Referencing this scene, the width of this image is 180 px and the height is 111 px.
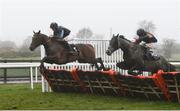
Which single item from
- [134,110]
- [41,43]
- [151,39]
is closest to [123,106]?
[134,110]

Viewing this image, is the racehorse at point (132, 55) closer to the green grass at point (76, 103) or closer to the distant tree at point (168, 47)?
the green grass at point (76, 103)

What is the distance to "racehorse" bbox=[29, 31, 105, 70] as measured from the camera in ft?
44.2

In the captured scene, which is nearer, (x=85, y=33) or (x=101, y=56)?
(x=101, y=56)

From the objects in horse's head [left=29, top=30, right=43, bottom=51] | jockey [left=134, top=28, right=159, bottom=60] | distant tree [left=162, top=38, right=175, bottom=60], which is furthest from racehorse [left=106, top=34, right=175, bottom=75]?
distant tree [left=162, top=38, right=175, bottom=60]

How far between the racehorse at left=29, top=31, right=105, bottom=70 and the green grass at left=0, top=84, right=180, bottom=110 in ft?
3.60

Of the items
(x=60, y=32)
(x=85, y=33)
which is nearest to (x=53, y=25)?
(x=60, y=32)

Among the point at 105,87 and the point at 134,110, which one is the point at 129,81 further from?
the point at 134,110

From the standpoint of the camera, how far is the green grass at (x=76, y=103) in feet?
33.1

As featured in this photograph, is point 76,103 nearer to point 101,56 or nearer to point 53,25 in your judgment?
point 53,25

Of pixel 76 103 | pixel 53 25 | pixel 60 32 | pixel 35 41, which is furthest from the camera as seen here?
pixel 60 32

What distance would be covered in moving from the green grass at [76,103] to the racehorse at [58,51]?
3.60 feet

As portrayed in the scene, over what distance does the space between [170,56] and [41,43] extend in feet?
27.8

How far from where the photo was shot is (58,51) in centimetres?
1367

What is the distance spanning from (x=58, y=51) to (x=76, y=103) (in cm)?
295
